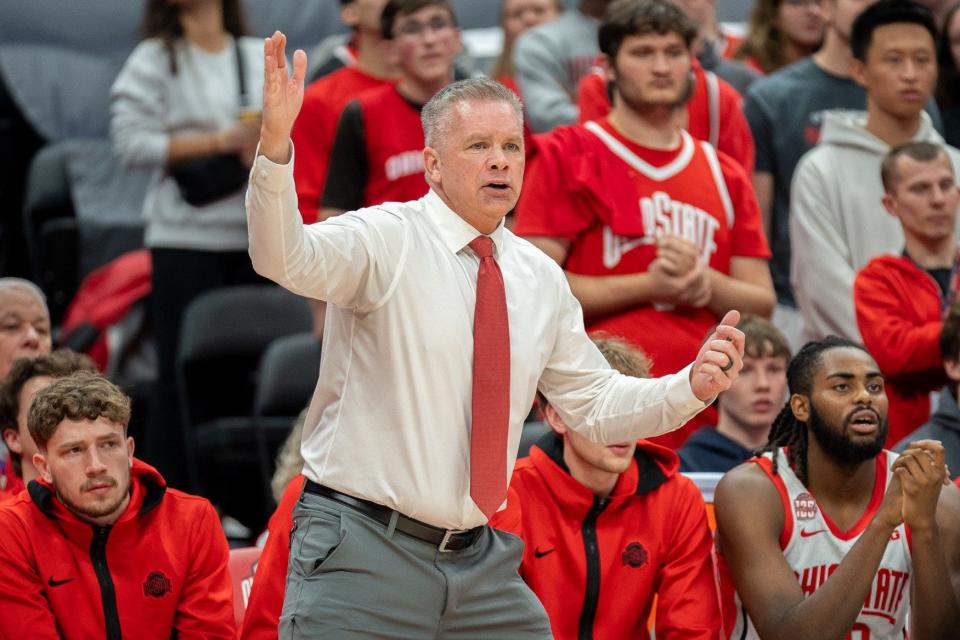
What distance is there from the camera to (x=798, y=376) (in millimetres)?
5074

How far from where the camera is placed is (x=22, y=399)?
5172 mm

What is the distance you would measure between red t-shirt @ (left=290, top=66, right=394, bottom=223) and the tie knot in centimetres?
289

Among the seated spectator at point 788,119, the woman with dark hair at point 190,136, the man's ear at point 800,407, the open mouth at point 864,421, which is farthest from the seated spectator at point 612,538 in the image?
the woman with dark hair at point 190,136

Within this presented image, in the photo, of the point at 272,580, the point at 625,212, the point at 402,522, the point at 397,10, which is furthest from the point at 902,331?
the point at 402,522

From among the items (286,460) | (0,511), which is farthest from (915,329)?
(0,511)

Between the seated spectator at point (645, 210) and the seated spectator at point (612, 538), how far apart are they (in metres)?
0.81

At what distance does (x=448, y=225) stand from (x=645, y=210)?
2011 millimetres

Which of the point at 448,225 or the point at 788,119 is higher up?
the point at 448,225

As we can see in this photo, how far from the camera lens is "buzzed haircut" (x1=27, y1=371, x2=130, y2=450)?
459cm

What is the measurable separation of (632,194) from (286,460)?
1.57 meters

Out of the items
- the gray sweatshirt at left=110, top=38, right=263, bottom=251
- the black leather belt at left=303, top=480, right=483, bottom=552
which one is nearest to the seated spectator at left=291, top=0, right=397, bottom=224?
the gray sweatshirt at left=110, top=38, right=263, bottom=251

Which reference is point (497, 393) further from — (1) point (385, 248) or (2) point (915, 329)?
(2) point (915, 329)

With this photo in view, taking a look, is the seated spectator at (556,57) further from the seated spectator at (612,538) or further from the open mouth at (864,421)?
the open mouth at (864,421)

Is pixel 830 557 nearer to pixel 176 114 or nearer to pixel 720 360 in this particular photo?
pixel 720 360
